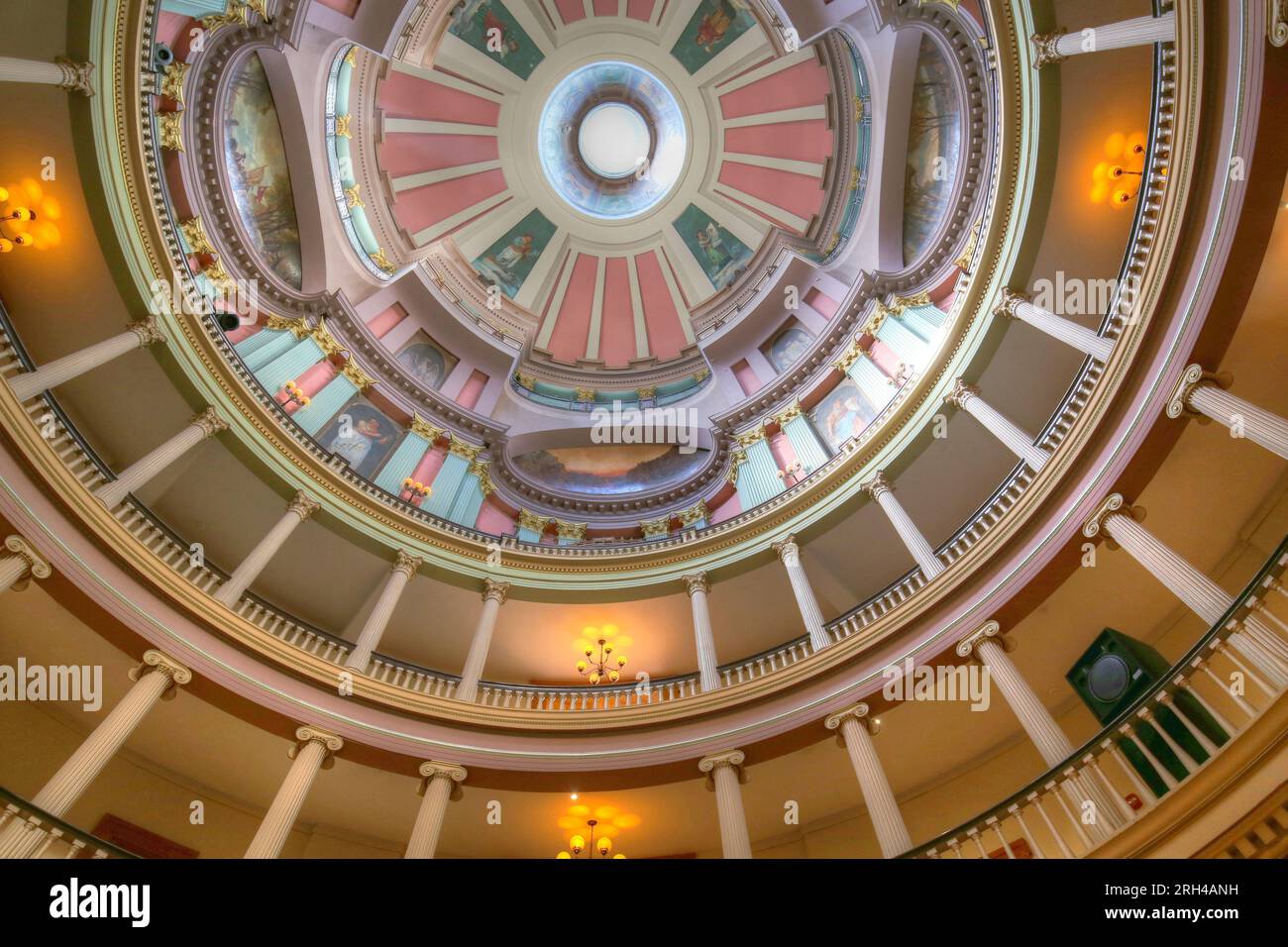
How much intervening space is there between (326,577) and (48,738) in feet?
18.6

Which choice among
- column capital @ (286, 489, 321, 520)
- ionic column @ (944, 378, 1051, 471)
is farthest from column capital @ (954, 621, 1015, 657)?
column capital @ (286, 489, 321, 520)

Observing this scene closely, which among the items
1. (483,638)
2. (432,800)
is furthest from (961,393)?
(432,800)

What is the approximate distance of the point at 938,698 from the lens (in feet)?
40.1

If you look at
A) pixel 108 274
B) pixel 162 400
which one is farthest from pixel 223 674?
pixel 108 274

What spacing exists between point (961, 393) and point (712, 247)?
53.0 ft

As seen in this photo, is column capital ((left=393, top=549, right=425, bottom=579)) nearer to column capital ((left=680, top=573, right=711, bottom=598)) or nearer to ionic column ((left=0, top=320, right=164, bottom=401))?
column capital ((left=680, top=573, right=711, bottom=598))

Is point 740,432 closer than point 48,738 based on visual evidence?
No

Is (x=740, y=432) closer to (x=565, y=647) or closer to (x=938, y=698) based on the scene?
(x=565, y=647)

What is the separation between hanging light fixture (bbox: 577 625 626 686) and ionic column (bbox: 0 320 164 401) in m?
11.0

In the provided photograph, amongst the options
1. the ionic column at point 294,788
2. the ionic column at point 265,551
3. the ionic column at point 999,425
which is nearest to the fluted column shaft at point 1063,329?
the ionic column at point 999,425

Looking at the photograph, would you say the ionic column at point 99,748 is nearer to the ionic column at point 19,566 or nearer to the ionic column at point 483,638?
the ionic column at point 19,566

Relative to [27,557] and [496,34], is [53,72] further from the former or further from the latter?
[496,34]

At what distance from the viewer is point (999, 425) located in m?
13.8
